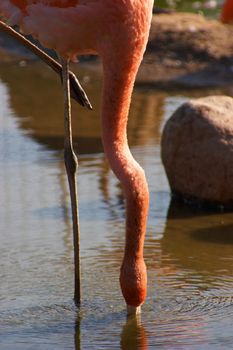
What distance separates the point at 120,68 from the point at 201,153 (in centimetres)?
232

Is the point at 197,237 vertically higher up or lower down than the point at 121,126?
lower down

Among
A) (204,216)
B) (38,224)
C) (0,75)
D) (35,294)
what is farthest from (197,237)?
(0,75)

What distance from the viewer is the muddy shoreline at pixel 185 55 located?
1166 centimetres

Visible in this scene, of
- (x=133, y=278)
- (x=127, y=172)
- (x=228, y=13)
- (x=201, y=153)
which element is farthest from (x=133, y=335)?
(x=201, y=153)

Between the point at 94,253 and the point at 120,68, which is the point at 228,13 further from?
the point at 94,253

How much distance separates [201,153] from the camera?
7371 mm

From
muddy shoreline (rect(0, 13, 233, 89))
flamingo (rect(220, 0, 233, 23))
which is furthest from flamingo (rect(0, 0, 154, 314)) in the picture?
muddy shoreline (rect(0, 13, 233, 89))

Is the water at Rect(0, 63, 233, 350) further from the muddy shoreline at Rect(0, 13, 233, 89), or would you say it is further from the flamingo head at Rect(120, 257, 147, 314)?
the muddy shoreline at Rect(0, 13, 233, 89)

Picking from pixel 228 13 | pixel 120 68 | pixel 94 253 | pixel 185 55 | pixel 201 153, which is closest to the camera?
pixel 228 13

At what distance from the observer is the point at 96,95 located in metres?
10.9

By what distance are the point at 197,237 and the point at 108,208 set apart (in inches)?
31.5

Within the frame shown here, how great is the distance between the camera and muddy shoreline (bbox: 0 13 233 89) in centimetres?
1166

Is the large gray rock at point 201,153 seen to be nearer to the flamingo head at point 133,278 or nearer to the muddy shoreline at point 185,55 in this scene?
the flamingo head at point 133,278

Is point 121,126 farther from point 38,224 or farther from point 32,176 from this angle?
point 32,176
